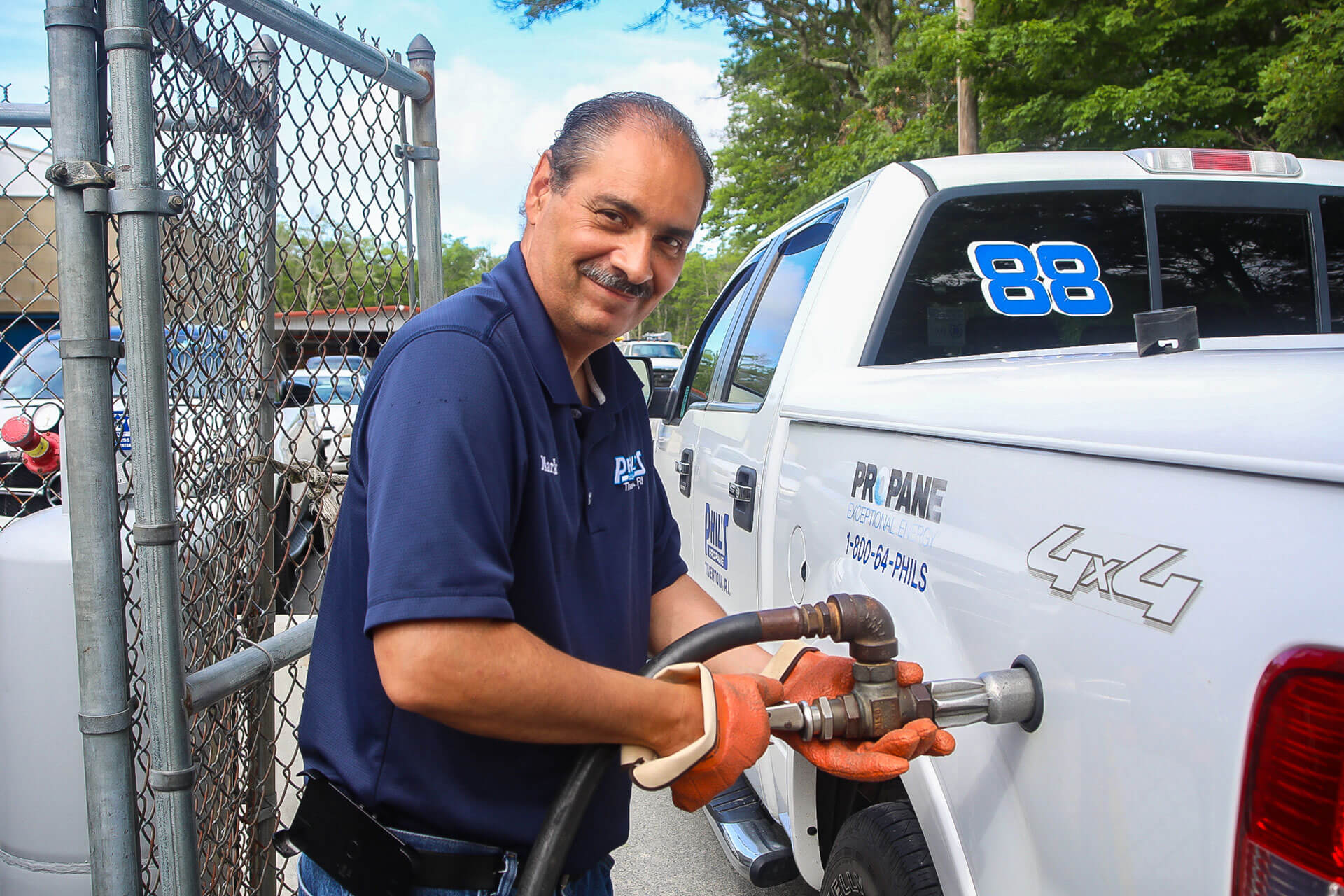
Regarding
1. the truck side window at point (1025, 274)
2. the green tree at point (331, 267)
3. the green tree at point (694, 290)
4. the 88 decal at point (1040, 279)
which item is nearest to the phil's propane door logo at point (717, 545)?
the truck side window at point (1025, 274)

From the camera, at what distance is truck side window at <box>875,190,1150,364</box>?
254cm

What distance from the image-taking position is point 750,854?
8.13ft

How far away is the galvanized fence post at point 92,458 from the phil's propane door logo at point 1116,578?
1.42 metres

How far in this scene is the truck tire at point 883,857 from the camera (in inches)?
61.8

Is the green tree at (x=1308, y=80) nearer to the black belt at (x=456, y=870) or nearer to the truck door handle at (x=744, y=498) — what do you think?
the truck door handle at (x=744, y=498)

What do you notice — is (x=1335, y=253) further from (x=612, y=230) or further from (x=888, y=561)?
(x=612, y=230)

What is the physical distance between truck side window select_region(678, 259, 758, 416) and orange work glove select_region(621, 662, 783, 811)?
7.94 ft

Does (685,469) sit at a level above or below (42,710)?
above

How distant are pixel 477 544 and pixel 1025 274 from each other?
191 centimetres

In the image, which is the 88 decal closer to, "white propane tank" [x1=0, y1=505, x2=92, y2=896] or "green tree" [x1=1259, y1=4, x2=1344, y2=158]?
"white propane tank" [x1=0, y1=505, x2=92, y2=896]

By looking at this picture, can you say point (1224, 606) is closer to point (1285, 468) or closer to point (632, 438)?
point (1285, 468)

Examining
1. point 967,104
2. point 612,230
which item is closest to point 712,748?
point 612,230

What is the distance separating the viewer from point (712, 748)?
4.33 feet

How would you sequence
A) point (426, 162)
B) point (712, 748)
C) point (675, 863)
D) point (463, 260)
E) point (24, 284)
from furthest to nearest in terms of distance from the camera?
point (463, 260)
point (24, 284)
point (675, 863)
point (426, 162)
point (712, 748)
